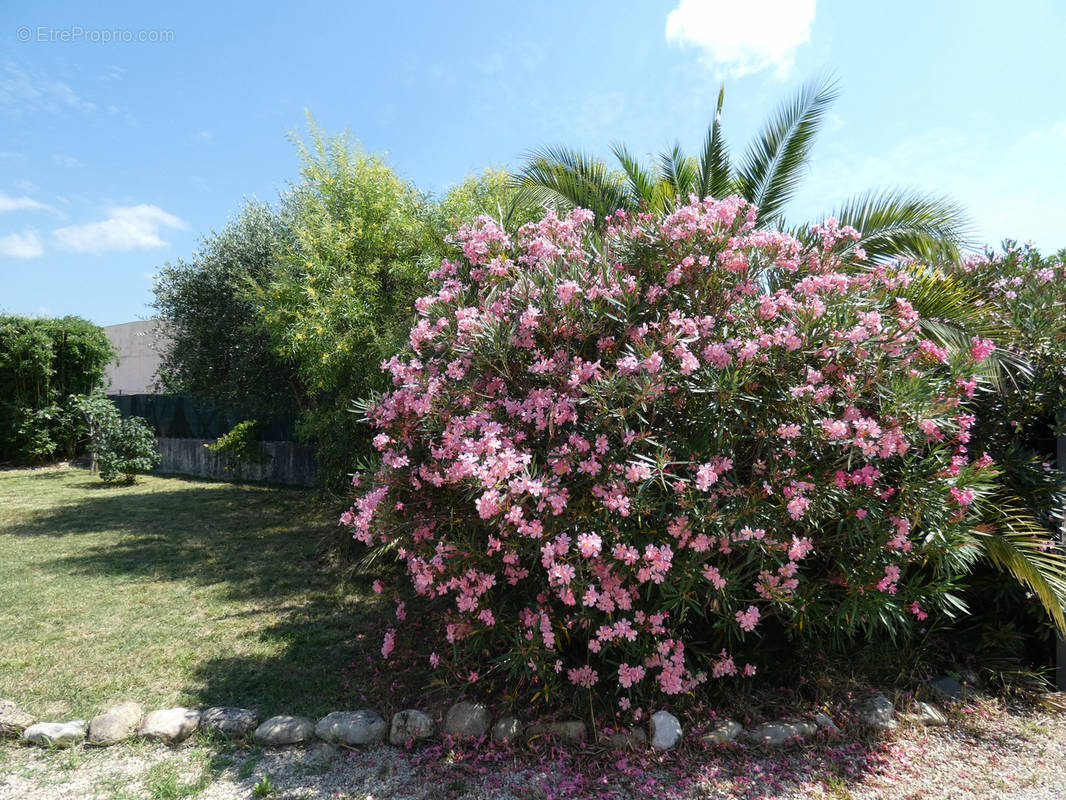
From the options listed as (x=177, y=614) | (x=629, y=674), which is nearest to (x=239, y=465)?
(x=177, y=614)

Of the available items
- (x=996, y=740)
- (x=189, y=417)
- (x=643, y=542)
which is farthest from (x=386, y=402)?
(x=189, y=417)

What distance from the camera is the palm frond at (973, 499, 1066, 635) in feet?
10.9

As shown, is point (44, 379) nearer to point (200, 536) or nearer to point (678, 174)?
point (200, 536)

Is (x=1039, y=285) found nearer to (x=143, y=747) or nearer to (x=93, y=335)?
(x=143, y=747)

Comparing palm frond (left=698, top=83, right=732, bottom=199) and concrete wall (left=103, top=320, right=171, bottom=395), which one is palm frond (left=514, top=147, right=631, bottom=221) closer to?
palm frond (left=698, top=83, right=732, bottom=199)

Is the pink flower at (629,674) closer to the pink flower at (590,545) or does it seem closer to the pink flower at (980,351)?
the pink flower at (590,545)

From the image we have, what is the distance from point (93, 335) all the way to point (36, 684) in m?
14.2

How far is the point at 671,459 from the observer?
2826 mm

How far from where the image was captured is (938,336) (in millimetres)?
3693

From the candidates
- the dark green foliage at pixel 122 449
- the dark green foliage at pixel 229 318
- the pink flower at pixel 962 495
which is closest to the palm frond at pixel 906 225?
the pink flower at pixel 962 495

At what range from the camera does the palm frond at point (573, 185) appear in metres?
6.31

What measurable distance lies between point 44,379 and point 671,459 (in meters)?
16.9

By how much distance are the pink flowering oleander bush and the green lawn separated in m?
0.98

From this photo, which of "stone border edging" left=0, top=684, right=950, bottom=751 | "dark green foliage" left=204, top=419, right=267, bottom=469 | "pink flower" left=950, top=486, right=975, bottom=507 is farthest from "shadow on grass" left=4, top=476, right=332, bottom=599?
"pink flower" left=950, top=486, right=975, bottom=507
